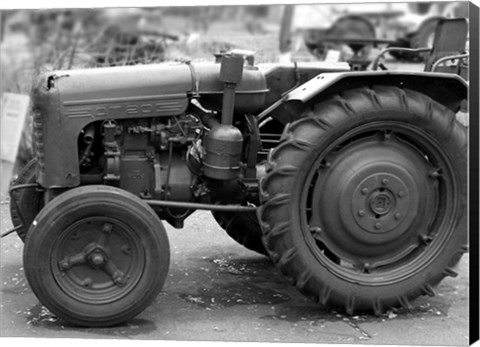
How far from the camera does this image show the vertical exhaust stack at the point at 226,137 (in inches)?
180

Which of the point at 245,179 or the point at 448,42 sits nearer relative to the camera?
the point at 245,179

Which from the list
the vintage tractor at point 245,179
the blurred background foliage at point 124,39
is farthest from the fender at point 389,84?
the blurred background foliage at point 124,39

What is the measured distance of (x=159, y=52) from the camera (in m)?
11.4

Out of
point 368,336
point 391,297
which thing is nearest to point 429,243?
point 391,297

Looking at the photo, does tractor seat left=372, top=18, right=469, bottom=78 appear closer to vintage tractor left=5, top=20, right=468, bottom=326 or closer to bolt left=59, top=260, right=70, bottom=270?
vintage tractor left=5, top=20, right=468, bottom=326

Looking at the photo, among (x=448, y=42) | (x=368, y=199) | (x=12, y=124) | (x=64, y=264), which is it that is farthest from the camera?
(x=12, y=124)

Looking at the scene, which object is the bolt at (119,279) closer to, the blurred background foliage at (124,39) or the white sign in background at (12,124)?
the blurred background foliage at (124,39)

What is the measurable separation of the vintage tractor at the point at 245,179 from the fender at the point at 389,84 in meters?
0.01

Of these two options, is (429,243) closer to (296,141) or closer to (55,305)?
(296,141)

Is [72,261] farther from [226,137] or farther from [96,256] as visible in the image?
[226,137]

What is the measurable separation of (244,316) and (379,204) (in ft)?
3.36

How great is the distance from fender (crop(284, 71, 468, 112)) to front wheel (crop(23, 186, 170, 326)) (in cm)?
109

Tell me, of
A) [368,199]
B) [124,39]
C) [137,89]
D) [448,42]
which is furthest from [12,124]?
[124,39]

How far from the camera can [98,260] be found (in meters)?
4.35
